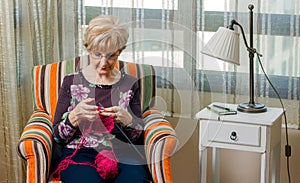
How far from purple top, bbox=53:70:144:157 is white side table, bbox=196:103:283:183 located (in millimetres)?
324

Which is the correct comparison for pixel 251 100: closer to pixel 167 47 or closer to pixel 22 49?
pixel 167 47

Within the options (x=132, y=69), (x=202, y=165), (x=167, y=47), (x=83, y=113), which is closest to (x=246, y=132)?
(x=202, y=165)

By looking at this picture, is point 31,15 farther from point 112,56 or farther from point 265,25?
point 265,25

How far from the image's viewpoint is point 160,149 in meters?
2.72

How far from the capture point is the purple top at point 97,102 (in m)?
2.85

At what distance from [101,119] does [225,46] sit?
2.22ft

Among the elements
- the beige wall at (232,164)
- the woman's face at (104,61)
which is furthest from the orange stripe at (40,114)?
the beige wall at (232,164)

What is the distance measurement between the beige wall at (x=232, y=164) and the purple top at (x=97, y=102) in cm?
35

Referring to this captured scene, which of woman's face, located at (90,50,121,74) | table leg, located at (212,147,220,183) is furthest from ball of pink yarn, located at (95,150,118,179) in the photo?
table leg, located at (212,147,220,183)

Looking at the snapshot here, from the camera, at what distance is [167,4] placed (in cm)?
334

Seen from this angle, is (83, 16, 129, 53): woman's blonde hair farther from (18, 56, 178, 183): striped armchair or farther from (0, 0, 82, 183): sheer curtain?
(0, 0, 82, 183): sheer curtain

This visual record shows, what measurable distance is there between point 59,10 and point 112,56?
2.85ft

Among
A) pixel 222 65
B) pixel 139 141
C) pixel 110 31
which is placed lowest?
pixel 139 141

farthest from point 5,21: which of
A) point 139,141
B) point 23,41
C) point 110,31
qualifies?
point 139,141
